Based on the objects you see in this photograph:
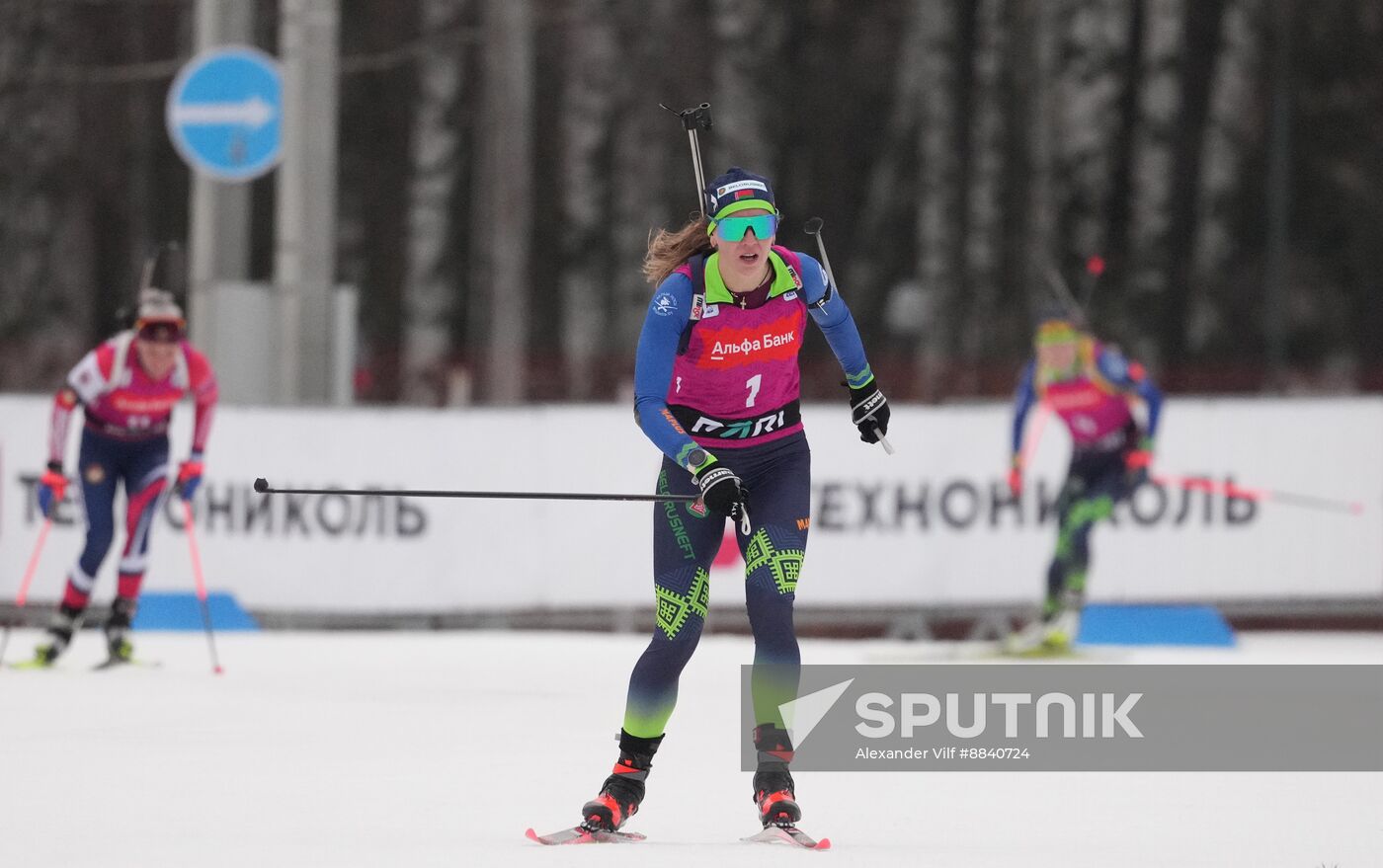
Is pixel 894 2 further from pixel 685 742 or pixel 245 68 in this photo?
pixel 685 742

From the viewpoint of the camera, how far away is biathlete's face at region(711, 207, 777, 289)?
7090 millimetres

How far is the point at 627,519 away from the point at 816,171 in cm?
2680

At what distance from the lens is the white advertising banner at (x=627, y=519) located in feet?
47.8

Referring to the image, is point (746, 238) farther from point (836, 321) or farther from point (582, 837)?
point (582, 837)

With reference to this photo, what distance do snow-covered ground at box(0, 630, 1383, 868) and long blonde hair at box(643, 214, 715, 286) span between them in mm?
1632

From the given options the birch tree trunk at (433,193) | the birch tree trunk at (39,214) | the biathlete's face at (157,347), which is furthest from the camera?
the birch tree trunk at (39,214)

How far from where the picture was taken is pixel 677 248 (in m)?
7.37

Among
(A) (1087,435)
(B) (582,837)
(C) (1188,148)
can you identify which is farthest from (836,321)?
(C) (1188,148)

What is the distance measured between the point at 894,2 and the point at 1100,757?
30843 mm

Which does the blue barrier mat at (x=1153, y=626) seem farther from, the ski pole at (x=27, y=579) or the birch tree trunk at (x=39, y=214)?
the birch tree trunk at (x=39, y=214)

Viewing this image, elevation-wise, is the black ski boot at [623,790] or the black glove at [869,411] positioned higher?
the black glove at [869,411]

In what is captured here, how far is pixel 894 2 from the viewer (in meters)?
38.7

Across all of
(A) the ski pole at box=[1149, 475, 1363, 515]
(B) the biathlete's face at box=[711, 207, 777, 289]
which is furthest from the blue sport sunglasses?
(A) the ski pole at box=[1149, 475, 1363, 515]

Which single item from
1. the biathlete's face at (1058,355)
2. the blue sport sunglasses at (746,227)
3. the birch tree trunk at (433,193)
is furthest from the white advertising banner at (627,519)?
the birch tree trunk at (433,193)
